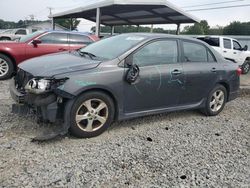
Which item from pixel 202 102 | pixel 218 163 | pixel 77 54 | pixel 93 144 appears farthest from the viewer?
pixel 202 102

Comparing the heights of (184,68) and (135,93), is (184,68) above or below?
above

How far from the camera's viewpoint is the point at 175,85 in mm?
5047

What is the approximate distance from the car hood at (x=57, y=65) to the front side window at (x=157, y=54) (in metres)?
0.73

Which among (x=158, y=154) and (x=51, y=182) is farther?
(x=158, y=154)

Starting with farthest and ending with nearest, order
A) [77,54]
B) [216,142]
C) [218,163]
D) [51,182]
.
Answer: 1. [77,54]
2. [216,142]
3. [218,163]
4. [51,182]

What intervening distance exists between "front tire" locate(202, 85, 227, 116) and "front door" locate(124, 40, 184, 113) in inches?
38.4

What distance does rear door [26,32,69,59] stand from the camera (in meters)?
8.48

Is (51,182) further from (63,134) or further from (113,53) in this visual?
(113,53)

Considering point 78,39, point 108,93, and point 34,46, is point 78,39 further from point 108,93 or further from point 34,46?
point 108,93

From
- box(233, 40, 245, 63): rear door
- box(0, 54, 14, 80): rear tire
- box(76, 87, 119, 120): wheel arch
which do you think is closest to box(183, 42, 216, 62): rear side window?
box(76, 87, 119, 120): wheel arch

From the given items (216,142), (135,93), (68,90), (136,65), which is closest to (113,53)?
(136,65)

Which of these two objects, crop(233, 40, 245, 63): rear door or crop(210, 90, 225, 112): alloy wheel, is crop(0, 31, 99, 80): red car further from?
crop(233, 40, 245, 63): rear door

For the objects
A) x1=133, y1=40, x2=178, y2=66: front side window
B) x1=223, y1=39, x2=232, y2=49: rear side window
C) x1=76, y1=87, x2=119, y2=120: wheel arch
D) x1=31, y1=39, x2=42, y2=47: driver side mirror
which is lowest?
x1=76, y1=87, x2=119, y2=120: wheel arch

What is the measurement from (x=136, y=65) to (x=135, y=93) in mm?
445
